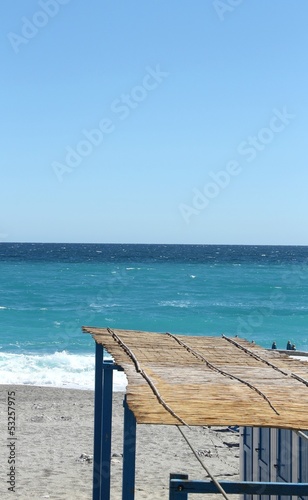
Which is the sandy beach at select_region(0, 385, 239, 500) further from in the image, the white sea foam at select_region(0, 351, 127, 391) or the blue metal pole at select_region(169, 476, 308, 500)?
the blue metal pole at select_region(169, 476, 308, 500)

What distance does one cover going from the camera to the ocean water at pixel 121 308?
29406 mm

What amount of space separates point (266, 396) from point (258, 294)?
50.5 metres

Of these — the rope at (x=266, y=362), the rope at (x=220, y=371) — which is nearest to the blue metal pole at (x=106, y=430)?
the rope at (x=220, y=371)

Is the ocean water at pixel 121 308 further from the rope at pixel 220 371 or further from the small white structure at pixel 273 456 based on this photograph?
the rope at pixel 220 371

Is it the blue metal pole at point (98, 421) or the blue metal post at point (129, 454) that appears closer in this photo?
the blue metal post at point (129, 454)

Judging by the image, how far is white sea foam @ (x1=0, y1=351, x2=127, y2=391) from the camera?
24.6 m

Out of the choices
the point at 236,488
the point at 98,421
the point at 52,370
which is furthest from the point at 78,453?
the point at 236,488

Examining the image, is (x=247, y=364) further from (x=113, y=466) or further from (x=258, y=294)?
(x=258, y=294)

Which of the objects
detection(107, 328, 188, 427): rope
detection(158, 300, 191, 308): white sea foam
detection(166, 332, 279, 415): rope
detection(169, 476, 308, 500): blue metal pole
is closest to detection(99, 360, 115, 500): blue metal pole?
detection(107, 328, 188, 427): rope

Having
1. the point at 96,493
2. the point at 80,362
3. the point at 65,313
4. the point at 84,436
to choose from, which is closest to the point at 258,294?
the point at 65,313

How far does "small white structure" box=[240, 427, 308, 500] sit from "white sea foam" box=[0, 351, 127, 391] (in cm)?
1249

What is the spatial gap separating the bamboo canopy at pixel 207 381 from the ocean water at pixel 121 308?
A: 14.3 m

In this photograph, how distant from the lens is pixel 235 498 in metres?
13.4

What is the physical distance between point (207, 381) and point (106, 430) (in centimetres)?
209
